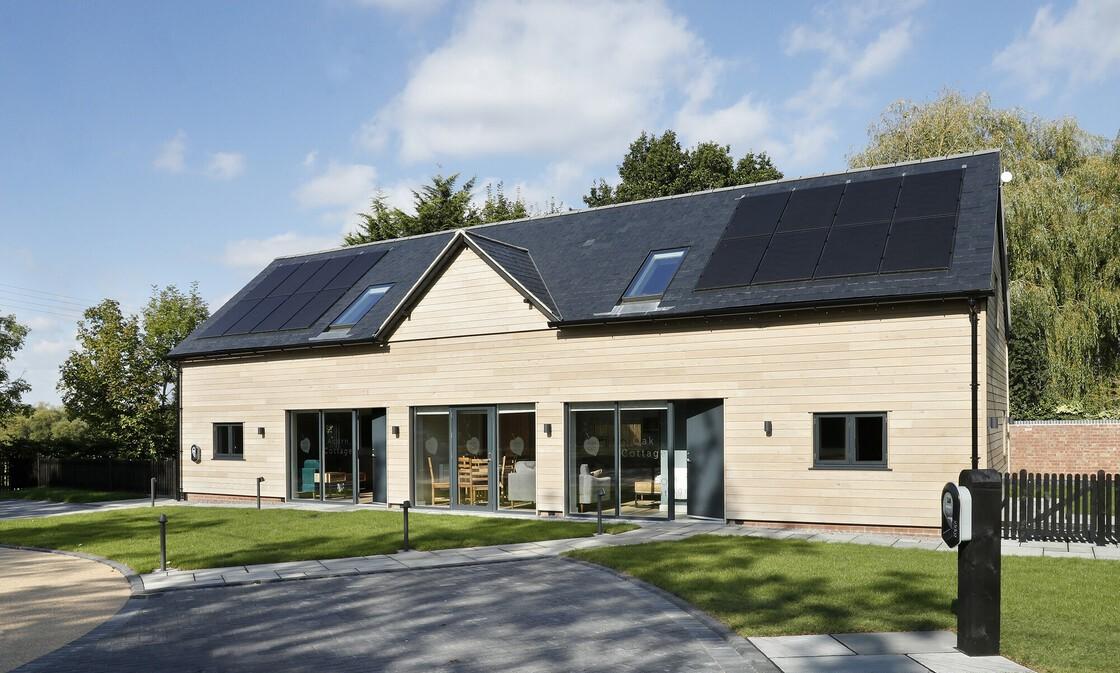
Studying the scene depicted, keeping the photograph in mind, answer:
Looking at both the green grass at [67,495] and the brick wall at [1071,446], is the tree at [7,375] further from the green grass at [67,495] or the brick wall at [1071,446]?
the brick wall at [1071,446]

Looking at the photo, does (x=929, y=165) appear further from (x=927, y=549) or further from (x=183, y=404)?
(x=183, y=404)

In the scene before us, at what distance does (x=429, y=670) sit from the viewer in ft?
25.3

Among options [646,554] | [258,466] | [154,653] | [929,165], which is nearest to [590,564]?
[646,554]

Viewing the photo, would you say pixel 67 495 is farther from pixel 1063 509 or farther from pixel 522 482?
pixel 1063 509

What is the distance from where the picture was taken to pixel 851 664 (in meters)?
7.53

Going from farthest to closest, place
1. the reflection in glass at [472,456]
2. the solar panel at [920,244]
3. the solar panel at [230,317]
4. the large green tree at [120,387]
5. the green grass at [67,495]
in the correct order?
the large green tree at [120,387]
the green grass at [67,495]
the solar panel at [230,317]
the reflection in glass at [472,456]
the solar panel at [920,244]

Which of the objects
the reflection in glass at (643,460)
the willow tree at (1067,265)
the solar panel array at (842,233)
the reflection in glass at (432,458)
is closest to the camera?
the solar panel array at (842,233)

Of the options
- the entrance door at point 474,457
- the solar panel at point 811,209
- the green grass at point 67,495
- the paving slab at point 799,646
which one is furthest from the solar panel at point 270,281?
the paving slab at point 799,646

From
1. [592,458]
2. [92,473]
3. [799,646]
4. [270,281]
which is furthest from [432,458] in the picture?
[92,473]

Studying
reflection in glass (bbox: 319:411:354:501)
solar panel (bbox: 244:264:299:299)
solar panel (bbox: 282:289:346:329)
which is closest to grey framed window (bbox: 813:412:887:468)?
reflection in glass (bbox: 319:411:354:501)

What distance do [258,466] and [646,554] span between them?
46.8 feet

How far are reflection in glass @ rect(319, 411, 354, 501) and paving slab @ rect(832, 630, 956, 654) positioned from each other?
1646 cm

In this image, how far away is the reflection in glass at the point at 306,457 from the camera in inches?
931

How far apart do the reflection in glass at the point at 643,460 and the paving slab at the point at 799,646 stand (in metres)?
9.93
